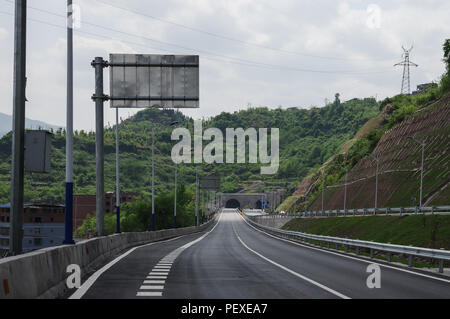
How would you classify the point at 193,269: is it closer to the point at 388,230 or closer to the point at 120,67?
the point at 120,67

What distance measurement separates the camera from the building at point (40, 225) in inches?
6265

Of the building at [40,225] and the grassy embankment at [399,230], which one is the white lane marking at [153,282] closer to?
the grassy embankment at [399,230]

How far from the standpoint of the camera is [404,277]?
19141 mm

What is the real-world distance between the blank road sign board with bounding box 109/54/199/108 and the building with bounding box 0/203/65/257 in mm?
132328

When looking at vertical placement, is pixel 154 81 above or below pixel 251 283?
above

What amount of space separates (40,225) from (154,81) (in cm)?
13902

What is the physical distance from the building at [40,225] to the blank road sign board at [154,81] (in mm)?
132328

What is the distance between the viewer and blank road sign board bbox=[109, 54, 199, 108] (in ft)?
102

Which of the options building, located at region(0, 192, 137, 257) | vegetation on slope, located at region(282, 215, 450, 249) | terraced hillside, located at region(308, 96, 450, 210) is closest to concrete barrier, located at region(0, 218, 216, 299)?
vegetation on slope, located at region(282, 215, 450, 249)

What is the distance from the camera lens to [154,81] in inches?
1238

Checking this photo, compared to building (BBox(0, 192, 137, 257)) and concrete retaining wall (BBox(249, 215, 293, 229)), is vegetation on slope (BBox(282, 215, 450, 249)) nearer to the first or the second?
concrete retaining wall (BBox(249, 215, 293, 229))

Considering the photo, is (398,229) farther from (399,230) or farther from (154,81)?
(154,81)

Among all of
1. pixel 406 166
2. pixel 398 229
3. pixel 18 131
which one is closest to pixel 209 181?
pixel 406 166

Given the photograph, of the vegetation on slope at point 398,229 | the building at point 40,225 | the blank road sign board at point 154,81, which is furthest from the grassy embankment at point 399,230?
the building at point 40,225
